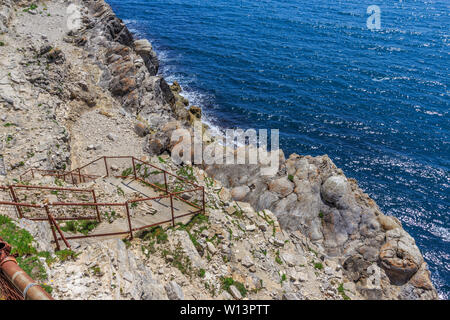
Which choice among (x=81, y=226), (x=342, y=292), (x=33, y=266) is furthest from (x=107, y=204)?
(x=342, y=292)

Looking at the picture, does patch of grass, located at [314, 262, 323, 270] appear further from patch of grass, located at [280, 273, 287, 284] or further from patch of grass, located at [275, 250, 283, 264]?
patch of grass, located at [280, 273, 287, 284]

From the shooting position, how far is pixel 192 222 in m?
15.2

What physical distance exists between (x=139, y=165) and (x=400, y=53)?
177ft

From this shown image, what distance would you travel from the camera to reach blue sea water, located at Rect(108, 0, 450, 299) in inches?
1241

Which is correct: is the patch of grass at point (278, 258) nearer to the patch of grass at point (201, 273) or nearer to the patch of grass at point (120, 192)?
the patch of grass at point (201, 273)

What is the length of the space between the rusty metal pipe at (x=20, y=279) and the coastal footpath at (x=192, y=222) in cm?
203

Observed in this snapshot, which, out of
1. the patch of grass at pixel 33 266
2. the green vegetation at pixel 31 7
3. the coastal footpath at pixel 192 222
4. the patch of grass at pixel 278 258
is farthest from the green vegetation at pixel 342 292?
the green vegetation at pixel 31 7

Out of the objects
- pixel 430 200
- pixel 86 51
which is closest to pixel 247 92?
pixel 86 51

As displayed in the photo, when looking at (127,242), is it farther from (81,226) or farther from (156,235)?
(81,226)

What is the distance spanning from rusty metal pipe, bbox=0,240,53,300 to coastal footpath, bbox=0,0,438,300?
203 cm

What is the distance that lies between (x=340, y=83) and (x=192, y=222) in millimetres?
38761

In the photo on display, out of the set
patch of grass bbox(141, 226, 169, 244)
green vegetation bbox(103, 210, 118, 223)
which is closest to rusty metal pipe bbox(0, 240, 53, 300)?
patch of grass bbox(141, 226, 169, 244)

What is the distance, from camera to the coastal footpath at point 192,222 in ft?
35.9
